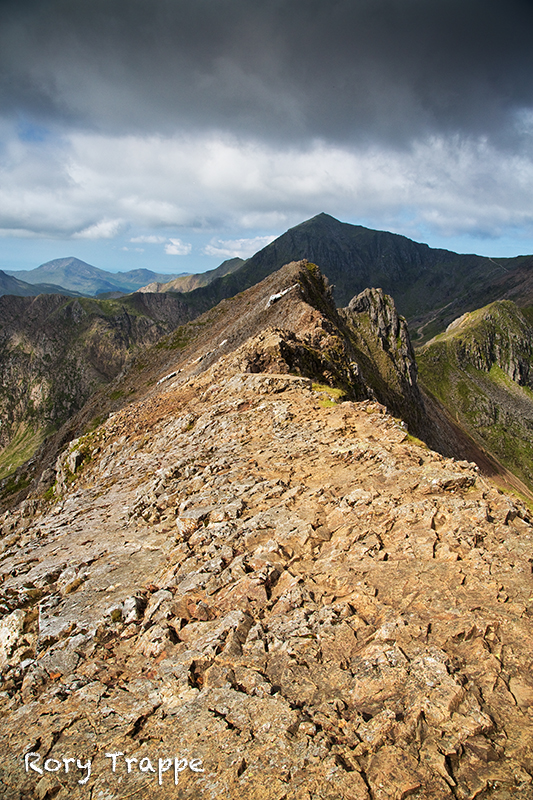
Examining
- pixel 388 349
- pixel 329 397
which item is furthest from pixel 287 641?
pixel 388 349

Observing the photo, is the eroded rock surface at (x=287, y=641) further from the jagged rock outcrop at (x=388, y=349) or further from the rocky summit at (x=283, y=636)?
the jagged rock outcrop at (x=388, y=349)

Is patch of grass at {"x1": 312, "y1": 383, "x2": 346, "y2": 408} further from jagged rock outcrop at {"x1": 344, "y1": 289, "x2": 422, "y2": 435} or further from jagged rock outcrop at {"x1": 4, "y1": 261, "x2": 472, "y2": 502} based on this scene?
jagged rock outcrop at {"x1": 344, "y1": 289, "x2": 422, "y2": 435}

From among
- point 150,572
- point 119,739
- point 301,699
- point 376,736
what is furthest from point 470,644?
point 150,572

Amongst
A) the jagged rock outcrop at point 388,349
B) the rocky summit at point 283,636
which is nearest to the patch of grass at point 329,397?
the rocky summit at point 283,636

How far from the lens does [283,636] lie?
8555 millimetres

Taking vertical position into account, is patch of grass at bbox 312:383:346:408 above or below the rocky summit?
above

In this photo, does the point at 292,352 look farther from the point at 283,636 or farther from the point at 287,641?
the point at 287,641

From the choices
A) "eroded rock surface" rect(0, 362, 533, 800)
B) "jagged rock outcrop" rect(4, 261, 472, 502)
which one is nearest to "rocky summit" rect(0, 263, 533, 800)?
"eroded rock surface" rect(0, 362, 533, 800)

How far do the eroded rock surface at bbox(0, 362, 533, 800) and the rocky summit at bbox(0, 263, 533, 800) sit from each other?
0.04 metres

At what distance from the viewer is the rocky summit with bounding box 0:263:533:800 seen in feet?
20.1

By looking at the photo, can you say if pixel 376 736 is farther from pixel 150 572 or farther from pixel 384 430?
pixel 384 430

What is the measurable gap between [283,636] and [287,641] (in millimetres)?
170

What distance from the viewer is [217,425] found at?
23.7 m

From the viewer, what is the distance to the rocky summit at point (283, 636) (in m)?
6.12
